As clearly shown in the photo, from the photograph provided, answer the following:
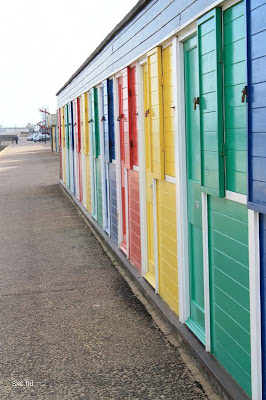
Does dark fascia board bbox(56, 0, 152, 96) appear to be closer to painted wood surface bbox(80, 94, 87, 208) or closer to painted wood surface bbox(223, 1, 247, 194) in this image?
painted wood surface bbox(80, 94, 87, 208)

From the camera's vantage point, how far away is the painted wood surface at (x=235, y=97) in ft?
12.8

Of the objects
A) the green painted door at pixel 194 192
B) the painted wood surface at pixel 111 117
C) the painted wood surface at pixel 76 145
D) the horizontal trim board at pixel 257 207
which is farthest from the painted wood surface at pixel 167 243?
the painted wood surface at pixel 76 145

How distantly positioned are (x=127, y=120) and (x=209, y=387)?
174 inches

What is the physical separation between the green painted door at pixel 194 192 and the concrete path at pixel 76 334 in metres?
0.37

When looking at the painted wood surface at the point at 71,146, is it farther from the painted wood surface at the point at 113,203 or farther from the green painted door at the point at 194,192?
the green painted door at the point at 194,192

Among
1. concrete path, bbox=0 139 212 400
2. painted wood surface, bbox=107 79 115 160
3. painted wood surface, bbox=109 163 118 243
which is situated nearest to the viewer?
concrete path, bbox=0 139 212 400

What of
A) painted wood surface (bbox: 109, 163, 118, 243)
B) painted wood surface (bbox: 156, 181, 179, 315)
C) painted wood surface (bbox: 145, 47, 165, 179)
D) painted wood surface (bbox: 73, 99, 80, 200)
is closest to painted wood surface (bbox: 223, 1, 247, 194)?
painted wood surface (bbox: 156, 181, 179, 315)

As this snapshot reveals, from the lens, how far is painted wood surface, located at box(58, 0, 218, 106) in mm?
5169

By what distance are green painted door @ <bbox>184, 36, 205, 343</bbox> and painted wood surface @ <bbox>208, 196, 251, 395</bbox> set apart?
18.6 inches

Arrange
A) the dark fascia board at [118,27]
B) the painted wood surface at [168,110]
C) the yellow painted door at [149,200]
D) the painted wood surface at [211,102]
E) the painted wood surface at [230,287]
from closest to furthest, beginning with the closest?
1. the painted wood surface at [230,287]
2. the painted wood surface at [211,102]
3. the painted wood surface at [168,110]
4. the dark fascia board at [118,27]
5. the yellow painted door at [149,200]

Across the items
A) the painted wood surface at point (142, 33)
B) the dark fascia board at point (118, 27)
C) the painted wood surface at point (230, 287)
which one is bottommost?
the painted wood surface at point (230, 287)

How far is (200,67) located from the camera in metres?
4.65

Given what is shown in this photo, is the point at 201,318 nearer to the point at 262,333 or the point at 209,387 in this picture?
the point at 209,387

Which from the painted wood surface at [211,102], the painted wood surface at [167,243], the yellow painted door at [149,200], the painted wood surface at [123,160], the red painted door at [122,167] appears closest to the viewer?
the painted wood surface at [211,102]
